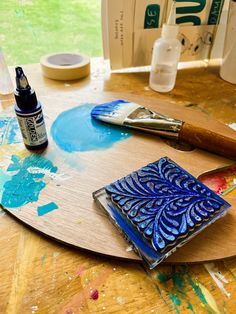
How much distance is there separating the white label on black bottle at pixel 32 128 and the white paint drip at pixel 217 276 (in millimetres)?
312

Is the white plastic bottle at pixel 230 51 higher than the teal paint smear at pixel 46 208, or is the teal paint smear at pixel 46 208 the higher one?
the white plastic bottle at pixel 230 51

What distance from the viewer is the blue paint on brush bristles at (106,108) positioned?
20.8 inches

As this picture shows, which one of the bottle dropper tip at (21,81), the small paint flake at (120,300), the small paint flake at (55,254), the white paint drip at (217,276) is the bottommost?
the white paint drip at (217,276)

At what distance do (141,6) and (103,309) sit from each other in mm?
663

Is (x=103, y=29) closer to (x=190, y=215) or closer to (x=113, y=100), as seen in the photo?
(x=113, y=100)

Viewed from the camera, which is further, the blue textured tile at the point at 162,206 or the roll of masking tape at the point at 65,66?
the roll of masking tape at the point at 65,66

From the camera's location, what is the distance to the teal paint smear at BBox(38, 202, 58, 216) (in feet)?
1.19

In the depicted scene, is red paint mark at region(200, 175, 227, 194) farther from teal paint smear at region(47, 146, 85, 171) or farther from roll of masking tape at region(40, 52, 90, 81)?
roll of masking tape at region(40, 52, 90, 81)

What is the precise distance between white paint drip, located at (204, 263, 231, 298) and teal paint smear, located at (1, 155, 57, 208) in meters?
0.24

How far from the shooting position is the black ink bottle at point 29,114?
0.39 meters

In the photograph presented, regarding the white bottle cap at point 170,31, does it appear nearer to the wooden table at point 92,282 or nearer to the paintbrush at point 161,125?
the paintbrush at point 161,125

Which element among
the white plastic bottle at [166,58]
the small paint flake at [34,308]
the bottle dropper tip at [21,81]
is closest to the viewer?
the small paint flake at [34,308]

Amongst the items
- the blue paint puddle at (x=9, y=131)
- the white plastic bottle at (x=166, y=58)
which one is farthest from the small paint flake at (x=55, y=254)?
the white plastic bottle at (x=166, y=58)

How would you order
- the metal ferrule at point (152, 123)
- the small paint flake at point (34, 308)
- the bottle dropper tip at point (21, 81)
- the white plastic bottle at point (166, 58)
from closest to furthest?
1. the small paint flake at point (34, 308)
2. the bottle dropper tip at point (21, 81)
3. the metal ferrule at point (152, 123)
4. the white plastic bottle at point (166, 58)
